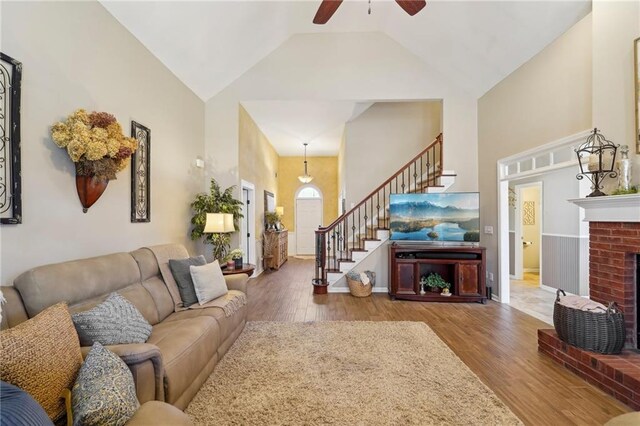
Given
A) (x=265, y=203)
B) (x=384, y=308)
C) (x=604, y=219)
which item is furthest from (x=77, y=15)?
(x=265, y=203)

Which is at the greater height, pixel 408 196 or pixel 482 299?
pixel 408 196

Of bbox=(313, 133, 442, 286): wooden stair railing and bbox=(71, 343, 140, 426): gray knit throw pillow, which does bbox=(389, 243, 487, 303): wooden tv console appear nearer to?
bbox=(313, 133, 442, 286): wooden stair railing

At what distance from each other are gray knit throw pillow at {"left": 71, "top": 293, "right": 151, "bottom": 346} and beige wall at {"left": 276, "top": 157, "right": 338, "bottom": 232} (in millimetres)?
8166

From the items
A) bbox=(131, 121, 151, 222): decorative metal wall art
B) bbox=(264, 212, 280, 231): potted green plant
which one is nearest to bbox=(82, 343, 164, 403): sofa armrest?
bbox=(131, 121, 151, 222): decorative metal wall art

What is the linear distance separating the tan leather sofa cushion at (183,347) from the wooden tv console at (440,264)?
3.06 meters

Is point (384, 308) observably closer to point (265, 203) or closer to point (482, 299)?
point (482, 299)

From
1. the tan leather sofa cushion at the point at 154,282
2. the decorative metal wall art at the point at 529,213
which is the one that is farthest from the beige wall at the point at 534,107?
the tan leather sofa cushion at the point at 154,282

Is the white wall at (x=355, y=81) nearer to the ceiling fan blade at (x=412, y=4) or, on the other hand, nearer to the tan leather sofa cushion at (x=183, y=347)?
the ceiling fan blade at (x=412, y=4)

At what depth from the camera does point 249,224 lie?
6504 mm

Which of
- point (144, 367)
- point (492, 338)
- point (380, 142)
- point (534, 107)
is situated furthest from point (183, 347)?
point (380, 142)

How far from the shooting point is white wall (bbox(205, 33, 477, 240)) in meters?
5.15

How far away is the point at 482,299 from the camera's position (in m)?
4.49

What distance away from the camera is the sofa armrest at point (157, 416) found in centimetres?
124

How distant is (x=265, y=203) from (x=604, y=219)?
22.0ft
